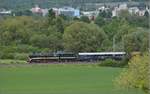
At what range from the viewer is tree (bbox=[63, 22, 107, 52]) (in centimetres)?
5762

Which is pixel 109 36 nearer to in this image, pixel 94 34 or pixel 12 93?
pixel 94 34

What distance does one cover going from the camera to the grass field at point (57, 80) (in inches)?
1033

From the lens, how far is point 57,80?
3222 centimetres

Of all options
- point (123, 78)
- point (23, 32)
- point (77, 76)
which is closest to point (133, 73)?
point (123, 78)

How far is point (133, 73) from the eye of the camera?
67.6 feet

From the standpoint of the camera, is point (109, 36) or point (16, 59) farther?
point (109, 36)

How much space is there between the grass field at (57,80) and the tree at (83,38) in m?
15.1

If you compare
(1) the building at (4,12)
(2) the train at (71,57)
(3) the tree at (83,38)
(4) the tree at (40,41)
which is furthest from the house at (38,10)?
(2) the train at (71,57)

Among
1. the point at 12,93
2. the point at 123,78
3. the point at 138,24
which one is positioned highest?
the point at 123,78

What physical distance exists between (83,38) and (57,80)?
25.6 m

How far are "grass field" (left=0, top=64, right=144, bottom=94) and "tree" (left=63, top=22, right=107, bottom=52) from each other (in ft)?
49.7

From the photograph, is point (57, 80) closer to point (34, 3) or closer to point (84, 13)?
point (84, 13)

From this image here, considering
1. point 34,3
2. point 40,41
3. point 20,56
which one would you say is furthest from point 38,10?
point 20,56

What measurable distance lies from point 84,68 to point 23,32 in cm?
2217
